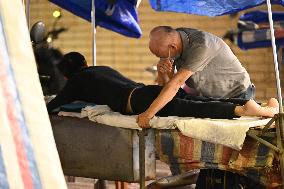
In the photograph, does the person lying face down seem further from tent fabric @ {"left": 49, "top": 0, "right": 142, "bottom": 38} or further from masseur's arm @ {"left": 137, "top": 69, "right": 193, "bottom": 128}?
tent fabric @ {"left": 49, "top": 0, "right": 142, "bottom": 38}

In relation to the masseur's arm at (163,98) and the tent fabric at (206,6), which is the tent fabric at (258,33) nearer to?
the tent fabric at (206,6)

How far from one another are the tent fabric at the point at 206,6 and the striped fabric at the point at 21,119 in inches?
113

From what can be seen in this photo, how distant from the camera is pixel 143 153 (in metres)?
2.67

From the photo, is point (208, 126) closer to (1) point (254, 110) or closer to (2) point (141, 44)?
(1) point (254, 110)

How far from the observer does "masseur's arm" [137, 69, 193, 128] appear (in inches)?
105

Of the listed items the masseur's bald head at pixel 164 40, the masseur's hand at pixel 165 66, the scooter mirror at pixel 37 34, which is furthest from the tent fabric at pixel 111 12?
the masseur's bald head at pixel 164 40

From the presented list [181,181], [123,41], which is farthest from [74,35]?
[181,181]

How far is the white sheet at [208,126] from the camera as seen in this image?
2.36 metres

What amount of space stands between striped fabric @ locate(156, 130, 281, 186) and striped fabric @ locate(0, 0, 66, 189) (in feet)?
4.74

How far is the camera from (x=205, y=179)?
3256mm

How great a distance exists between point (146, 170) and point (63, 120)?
73 centimetres

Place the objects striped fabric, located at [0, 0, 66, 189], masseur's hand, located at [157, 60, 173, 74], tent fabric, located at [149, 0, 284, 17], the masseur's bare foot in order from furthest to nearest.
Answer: tent fabric, located at [149, 0, 284, 17]
masseur's hand, located at [157, 60, 173, 74]
the masseur's bare foot
striped fabric, located at [0, 0, 66, 189]

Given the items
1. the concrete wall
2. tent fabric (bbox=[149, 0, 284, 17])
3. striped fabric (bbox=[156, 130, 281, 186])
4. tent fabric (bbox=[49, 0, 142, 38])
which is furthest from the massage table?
the concrete wall

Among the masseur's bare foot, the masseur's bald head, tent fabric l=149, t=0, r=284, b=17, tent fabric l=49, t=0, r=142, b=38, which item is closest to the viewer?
the masseur's bare foot
